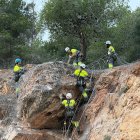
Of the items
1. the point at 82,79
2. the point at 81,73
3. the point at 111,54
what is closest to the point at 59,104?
the point at 82,79

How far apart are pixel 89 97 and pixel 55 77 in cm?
210

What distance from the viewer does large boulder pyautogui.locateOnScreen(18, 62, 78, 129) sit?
75.7 feet

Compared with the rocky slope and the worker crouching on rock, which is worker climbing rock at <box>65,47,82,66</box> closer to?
the worker crouching on rock

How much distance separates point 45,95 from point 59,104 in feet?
2.79

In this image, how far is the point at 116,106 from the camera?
66.6 feet

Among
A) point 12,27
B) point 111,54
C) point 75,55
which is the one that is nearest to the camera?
point 111,54

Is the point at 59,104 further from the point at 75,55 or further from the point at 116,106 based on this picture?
the point at 116,106

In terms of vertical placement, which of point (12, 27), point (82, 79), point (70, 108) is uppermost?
point (12, 27)

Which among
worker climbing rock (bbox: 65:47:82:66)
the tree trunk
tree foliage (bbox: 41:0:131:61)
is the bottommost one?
worker climbing rock (bbox: 65:47:82:66)

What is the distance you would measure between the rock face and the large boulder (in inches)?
63.8

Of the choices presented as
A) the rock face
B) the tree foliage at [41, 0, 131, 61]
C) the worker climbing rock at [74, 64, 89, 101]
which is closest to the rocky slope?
the rock face

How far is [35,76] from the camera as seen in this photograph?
959 inches

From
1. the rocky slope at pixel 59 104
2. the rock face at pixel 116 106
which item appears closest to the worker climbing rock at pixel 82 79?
the rocky slope at pixel 59 104

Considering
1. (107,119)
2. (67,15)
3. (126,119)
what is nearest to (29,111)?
(107,119)
